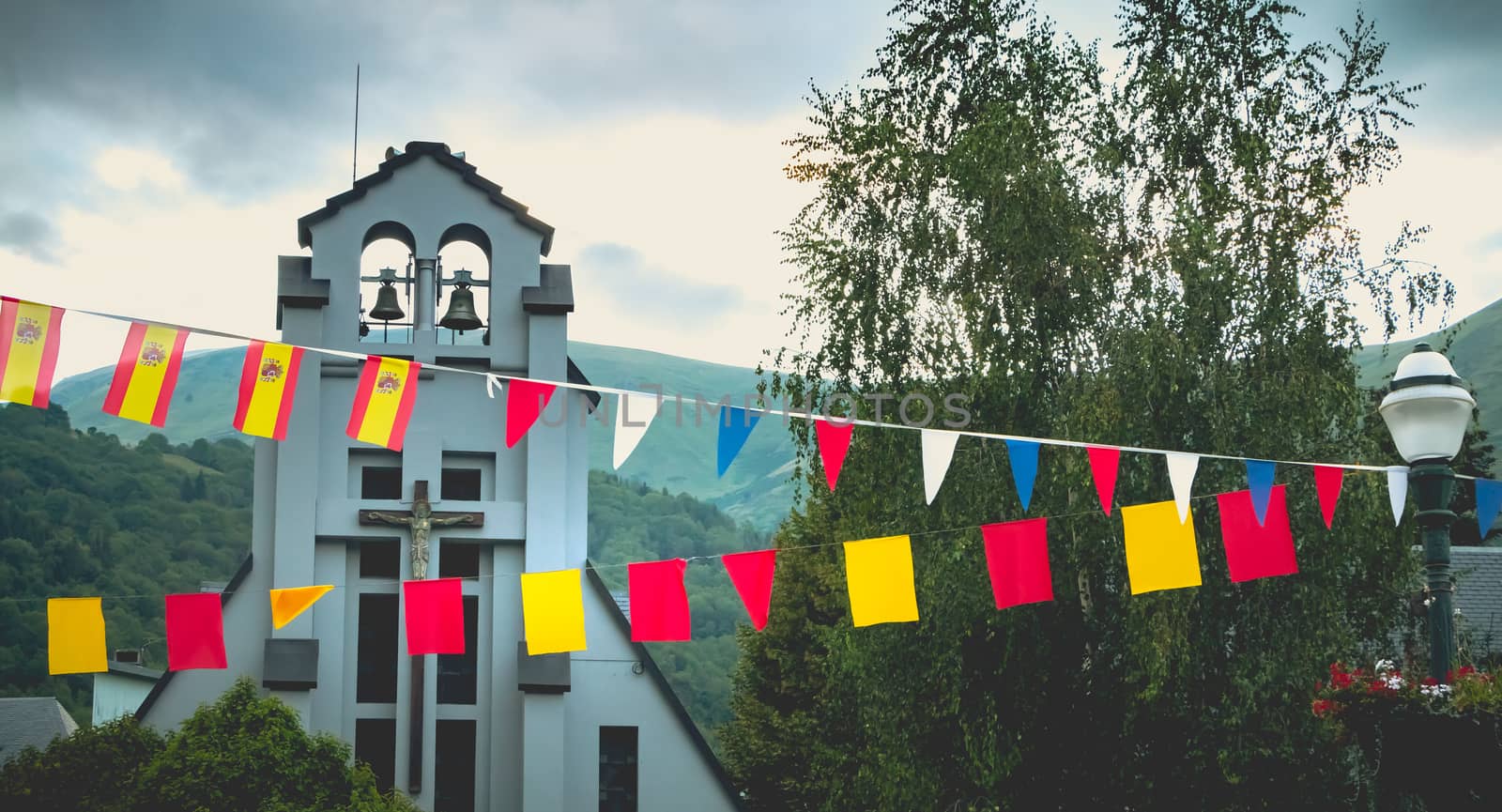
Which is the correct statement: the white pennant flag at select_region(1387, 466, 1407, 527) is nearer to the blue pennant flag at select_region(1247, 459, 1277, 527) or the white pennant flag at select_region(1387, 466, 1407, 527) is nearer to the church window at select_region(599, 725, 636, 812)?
the blue pennant flag at select_region(1247, 459, 1277, 527)

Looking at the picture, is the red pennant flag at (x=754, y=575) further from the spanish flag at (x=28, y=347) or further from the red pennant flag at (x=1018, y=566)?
the spanish flag at (x=28, y=347)

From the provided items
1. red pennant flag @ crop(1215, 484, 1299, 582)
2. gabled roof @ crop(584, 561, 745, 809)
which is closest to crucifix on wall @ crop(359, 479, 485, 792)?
gabled roof @ crop(584, 561, 745, 809)

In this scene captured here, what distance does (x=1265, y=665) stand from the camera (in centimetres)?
1241

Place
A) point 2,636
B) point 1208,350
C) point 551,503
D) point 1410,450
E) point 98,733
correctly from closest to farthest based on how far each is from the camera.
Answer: point 1410,450, point 1208,350, point 98,733, point 551,503, point 2,636

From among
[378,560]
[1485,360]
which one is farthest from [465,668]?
[1485,360]

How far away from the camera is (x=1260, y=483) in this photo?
34.8ft

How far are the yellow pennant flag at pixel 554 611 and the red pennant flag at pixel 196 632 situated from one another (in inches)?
112

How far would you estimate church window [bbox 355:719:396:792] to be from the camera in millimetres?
16531

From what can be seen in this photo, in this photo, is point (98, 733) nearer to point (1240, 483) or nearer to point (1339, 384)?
point (1240, 483)

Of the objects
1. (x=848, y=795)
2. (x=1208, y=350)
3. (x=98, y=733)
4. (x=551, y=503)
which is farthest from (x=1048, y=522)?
(x=98, y=733)

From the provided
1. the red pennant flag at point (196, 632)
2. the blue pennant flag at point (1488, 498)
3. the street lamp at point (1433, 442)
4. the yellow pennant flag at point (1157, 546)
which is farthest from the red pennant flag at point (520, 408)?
the blue pennant flag at point (1488, 498)

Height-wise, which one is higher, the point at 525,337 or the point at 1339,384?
the point at 525,337

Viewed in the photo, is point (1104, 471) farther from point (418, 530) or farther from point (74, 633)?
point (418, 530)

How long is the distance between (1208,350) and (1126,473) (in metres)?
Answer: 1.47
